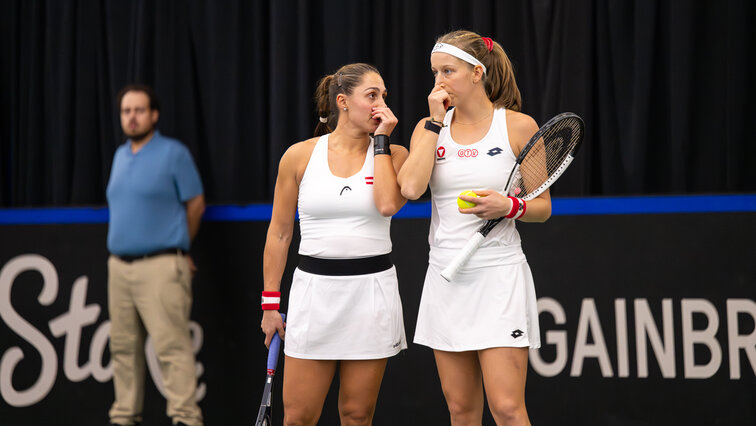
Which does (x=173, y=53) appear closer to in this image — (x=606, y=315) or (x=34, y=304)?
(x=34, y=304)

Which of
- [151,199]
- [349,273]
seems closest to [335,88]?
[349,273]

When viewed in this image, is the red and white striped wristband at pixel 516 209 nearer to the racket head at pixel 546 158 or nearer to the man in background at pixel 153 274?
the racket head at pixel 546 158

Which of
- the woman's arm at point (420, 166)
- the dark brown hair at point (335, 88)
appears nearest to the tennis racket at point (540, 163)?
the woman's arm at point (420, 166)

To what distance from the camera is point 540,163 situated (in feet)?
9.69

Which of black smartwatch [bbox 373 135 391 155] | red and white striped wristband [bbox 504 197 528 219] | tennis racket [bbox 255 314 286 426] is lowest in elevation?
tennis racket [bbox 255 314 286 426]

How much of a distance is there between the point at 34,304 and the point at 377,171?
2.86 meters

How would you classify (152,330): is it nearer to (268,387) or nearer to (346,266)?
(268,387)

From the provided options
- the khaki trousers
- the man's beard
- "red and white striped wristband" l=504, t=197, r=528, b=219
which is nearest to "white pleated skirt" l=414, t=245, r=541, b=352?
"red and white striped wristband" l=504, t=197, r=528, b=219

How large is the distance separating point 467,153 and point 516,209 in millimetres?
282

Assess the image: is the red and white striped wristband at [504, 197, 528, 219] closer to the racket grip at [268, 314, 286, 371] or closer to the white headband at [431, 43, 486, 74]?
the white headband at [431, 43, 486, 74]

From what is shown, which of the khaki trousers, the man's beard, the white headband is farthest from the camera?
the man's beard

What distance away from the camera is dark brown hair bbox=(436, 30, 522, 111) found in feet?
9.92

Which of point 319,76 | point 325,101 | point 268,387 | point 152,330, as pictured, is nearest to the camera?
point 268,387

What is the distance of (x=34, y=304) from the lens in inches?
195
